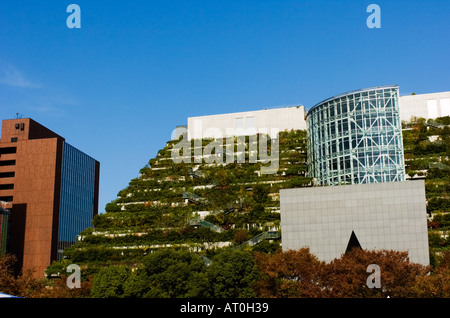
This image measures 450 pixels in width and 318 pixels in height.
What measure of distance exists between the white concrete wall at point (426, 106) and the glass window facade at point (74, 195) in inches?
3051

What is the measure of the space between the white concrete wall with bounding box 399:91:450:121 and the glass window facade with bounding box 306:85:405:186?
101ft

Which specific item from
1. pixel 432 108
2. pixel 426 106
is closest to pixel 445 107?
pixel 432 108

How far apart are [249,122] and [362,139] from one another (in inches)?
1696

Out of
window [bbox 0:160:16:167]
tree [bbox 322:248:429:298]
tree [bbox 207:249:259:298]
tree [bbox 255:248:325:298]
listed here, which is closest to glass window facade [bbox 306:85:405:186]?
tree [bbox 322:248:429:298]

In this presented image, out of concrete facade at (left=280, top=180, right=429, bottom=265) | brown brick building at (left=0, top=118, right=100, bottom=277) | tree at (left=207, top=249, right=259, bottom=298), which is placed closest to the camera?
tree at (left=207, top=249, right=259, bottom=298)

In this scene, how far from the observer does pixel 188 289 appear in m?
60.0

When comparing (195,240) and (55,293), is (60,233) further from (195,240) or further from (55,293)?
(55,293)

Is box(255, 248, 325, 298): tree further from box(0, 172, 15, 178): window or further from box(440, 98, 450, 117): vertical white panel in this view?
box(0, 172, 15, 178): window

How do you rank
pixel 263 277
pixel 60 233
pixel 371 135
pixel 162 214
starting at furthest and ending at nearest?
pixel 60 233 < pixel 162 214 < pixel 371 135 < pixel 263 277

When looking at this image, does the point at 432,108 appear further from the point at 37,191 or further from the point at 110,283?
the point at 37,191

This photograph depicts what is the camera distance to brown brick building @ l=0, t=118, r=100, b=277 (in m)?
126

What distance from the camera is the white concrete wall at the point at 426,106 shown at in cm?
10888
